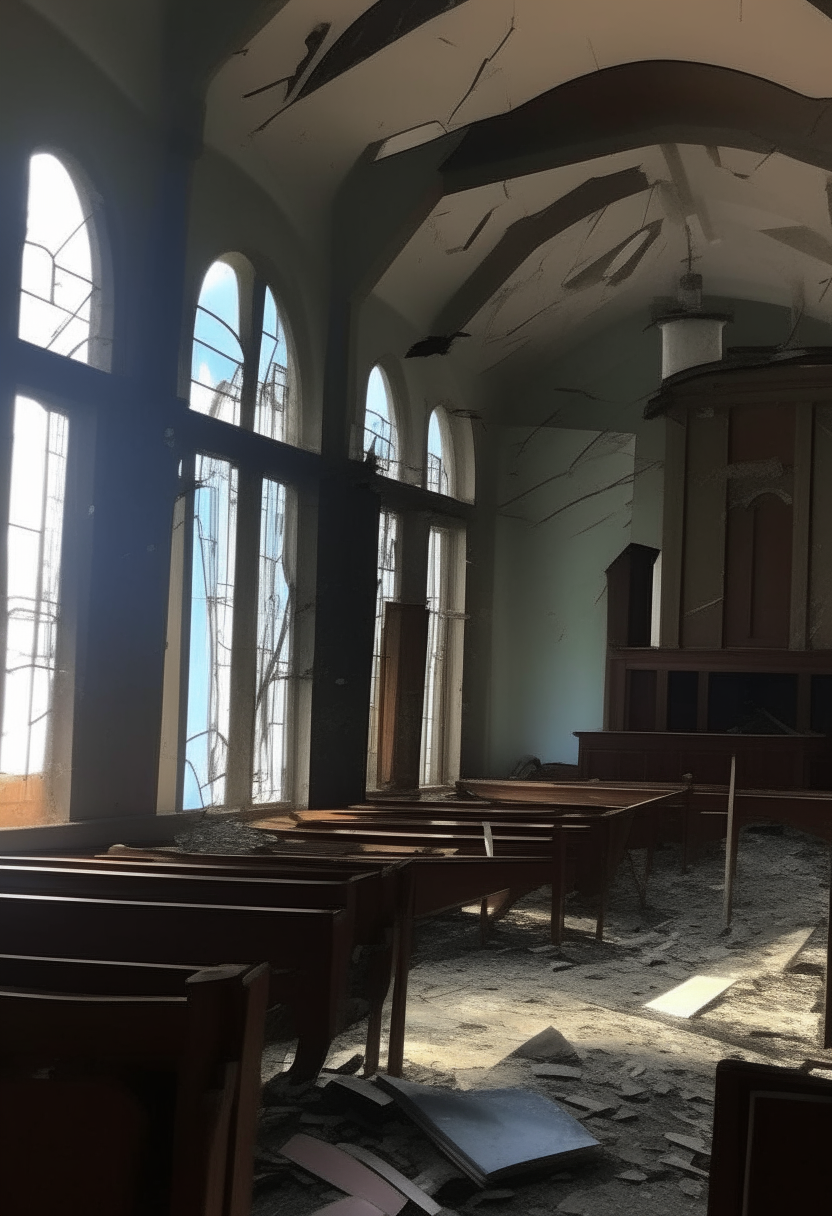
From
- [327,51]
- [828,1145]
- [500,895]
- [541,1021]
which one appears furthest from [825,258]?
[828,1145]

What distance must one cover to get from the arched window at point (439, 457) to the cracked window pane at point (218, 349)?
3543 millimetres

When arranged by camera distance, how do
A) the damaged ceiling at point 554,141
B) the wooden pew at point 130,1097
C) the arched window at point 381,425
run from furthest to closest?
the arched window at point 381,425 → the damaged ceiling at point 554,141 → the wooden pew at point 130,1097

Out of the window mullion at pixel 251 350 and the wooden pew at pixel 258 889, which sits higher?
the window mullion at pixel 251 350

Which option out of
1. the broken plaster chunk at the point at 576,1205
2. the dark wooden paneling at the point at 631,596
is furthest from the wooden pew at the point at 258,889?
the dark wooden paneling at the point at 631,596

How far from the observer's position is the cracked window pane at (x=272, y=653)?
9.38 meters

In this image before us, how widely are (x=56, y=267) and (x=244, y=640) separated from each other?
315 centimetres

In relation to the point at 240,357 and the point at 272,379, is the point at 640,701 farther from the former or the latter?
the point at 240,357

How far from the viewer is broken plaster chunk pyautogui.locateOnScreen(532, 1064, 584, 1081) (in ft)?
12.8

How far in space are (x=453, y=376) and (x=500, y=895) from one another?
675 centimetres

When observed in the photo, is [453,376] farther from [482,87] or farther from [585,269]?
[482,87]

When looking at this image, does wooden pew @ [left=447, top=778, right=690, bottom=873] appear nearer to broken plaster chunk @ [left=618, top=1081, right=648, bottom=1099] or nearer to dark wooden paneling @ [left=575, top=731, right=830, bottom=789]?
dark wooden paneling @ [left=575, top=731, right=830, bottom=789]

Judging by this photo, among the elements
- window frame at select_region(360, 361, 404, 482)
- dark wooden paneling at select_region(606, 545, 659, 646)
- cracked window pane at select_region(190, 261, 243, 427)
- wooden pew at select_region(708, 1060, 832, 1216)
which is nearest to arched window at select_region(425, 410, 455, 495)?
window frame at select_region(360, 361, 404, 482)

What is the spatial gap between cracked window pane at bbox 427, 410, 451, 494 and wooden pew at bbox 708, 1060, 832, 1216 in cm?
1115

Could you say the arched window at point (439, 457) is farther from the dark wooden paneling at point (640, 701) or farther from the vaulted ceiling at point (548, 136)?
the dark wooden paneling at point (640, 701)
